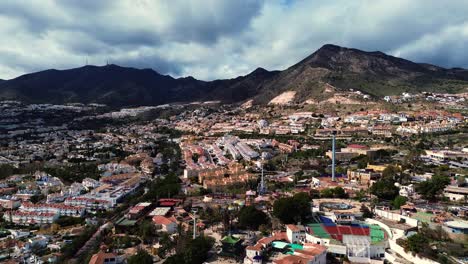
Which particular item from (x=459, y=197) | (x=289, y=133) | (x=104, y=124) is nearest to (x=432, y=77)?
(x=289, y=133)

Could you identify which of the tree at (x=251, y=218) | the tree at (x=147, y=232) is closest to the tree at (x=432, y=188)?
the tree at (x=251, y=218)

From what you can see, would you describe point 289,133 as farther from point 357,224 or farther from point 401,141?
point 357,224

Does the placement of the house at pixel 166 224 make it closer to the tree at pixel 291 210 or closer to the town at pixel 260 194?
the town at pixel 260 194

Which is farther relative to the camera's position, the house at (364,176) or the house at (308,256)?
the house at (364,176)

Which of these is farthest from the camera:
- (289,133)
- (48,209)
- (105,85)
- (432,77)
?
(105,85)

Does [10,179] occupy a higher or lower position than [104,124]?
lower
